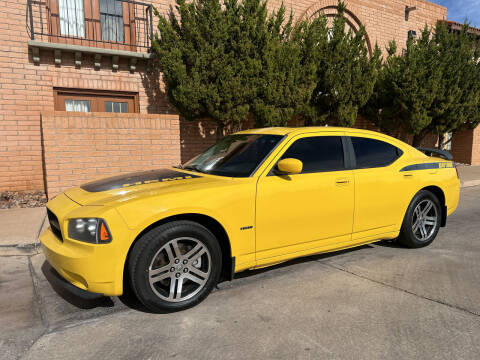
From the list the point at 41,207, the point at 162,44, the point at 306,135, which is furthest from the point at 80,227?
the point at 162,44

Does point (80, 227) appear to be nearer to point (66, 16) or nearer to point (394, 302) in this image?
point (394, 302)

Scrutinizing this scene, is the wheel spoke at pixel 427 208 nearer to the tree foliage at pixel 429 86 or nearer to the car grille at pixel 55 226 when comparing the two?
the car grille at pixel 55 226

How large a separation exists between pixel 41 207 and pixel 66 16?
467 cm

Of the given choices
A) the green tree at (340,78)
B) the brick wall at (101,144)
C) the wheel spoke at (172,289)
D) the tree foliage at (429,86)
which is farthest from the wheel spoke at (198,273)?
the tree foliage at (429,86)

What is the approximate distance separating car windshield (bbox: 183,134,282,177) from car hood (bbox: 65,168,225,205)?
191 millimetres

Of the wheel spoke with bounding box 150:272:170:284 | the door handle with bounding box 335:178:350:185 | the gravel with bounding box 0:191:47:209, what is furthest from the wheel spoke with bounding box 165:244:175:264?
the gravel with bounding box 0:191:47:209

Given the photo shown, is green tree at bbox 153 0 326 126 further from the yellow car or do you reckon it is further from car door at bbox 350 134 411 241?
car door at bbox 350 134 411 241

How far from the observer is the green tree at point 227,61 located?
8.03m

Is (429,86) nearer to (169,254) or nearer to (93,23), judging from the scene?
(93,23)

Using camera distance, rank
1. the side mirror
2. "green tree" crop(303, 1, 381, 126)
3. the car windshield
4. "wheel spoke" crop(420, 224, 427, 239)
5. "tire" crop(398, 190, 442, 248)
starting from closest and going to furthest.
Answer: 1. the side mirror
2. the car windshield
3. "tire" crop(398, 190, 442, 248)
4. "wheel spoke" crop(420, 224, 427, 239)
5. "green tree" crop(303, 1, 381, 126)

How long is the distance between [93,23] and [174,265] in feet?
26.1

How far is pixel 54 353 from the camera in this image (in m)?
2.47

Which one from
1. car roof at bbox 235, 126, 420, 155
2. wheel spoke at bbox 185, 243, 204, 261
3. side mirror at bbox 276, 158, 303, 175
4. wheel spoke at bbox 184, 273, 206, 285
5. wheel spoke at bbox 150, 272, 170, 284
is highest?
car roof at bbox 235, 126, 420, 155

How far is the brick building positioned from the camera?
23.3 feet
